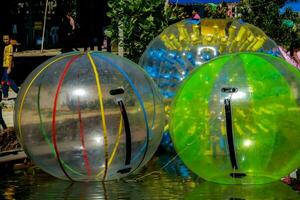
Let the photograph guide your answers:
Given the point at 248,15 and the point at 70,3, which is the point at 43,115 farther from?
the point at 70,3

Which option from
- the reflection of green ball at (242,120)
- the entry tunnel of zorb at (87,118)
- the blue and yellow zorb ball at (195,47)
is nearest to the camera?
the reflection of green ball at (242,120)

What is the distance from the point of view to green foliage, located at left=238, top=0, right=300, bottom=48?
2508 centimetres

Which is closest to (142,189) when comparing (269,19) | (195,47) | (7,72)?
(195,47)

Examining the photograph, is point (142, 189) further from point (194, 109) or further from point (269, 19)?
point (269, 19)

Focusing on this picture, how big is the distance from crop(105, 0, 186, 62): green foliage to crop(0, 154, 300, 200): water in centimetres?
531

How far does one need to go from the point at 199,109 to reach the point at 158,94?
0.87 metres

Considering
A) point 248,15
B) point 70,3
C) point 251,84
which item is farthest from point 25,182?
point 70,3

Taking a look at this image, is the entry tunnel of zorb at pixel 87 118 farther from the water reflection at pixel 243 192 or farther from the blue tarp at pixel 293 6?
the blue tarp at pixel 293 6

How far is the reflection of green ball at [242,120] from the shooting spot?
925 cm

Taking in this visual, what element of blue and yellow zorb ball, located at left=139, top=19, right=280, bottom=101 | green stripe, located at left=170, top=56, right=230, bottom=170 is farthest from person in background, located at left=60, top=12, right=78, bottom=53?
green stripe, located at left=170, top=56, right=230, bottom=170

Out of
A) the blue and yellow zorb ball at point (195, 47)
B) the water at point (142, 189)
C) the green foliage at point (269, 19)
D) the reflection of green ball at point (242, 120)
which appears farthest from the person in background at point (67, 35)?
the reflection of green ball at point (242, 120)

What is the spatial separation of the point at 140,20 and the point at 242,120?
6845 millimetres

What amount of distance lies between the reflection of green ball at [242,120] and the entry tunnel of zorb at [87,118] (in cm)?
60

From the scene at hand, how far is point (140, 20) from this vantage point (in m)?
15.7
